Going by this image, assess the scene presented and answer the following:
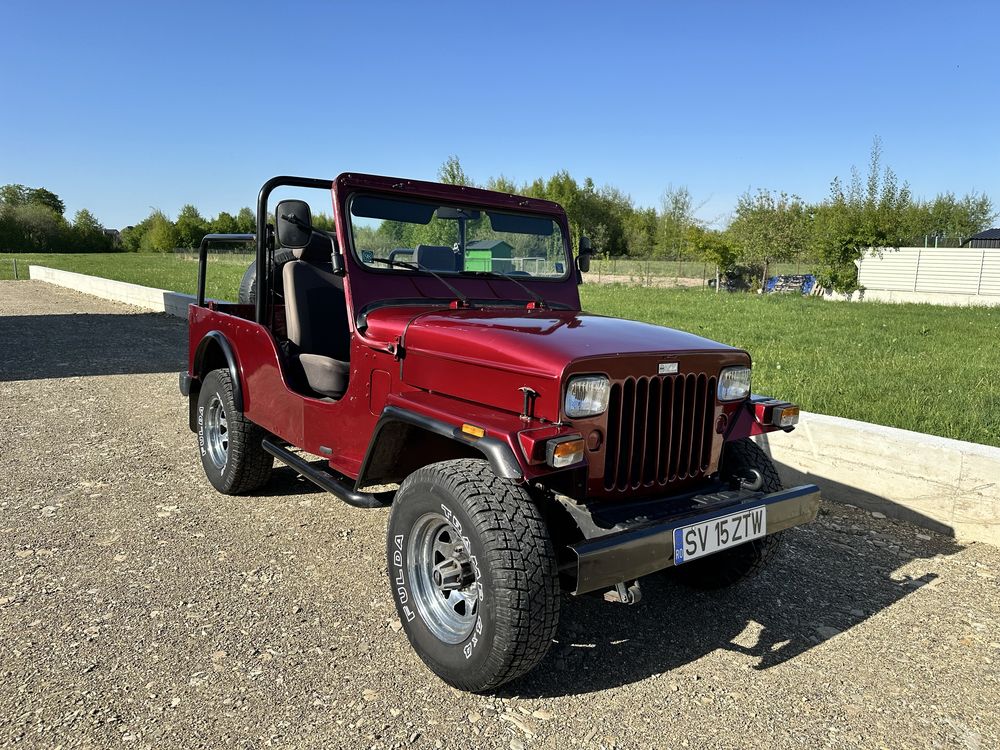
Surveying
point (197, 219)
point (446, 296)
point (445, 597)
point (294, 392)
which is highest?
point (197, 219)

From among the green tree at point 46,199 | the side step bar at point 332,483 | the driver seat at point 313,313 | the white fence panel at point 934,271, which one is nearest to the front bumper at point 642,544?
the side step bar at point 332,483

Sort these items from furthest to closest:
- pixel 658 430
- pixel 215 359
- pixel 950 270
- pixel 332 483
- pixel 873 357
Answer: pixel 950 270
pixel 873 357
pixel 215 359
pixel 332 483
pixel 658 430

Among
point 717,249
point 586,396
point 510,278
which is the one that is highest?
point 717,249

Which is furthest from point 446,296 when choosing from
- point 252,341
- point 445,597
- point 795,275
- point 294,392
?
point 795,275

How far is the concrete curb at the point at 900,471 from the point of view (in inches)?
164

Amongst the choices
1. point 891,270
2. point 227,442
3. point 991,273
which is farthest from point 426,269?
point 891,270

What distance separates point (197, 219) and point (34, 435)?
332ft

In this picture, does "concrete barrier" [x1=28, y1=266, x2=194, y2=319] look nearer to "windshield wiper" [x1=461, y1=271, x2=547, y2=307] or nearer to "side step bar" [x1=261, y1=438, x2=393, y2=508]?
"side step bar" [x1=261, y1=438, x2=393, y2=508]

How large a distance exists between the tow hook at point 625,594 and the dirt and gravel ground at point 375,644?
376 mm

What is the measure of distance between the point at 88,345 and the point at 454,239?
30.7 ft

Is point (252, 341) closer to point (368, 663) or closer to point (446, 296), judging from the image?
point (446, 296)

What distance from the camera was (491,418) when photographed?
9.02 ft

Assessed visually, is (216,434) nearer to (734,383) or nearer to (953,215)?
(734,383)

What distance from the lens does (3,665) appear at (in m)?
2.76
